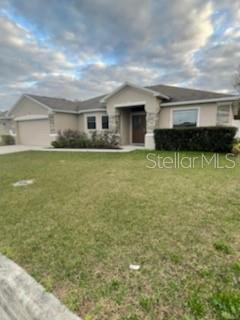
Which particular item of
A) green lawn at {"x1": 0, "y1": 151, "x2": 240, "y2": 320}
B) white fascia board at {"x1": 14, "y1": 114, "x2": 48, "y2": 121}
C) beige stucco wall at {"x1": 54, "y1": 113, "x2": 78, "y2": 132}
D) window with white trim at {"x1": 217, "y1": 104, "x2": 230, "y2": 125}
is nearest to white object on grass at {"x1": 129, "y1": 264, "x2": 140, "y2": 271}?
green lawn at {"x1": 0, "y1": 151, "x2": 240, "y2": 320}

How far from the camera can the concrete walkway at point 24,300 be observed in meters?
1.72

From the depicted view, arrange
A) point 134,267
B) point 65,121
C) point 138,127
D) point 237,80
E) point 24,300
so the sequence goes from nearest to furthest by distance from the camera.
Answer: point 24,300 → point 134,267 → point 138,127 → point 65,121 → point 237,80

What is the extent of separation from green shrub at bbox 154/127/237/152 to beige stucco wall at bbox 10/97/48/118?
10.7m

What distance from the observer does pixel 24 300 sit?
75.0 inches

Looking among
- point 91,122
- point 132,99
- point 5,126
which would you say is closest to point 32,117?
point 91,122

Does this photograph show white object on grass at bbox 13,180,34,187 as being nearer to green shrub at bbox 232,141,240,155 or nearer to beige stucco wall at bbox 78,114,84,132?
green shrub at bbox 232,141,240,155

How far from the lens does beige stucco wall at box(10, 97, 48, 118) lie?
1756 centimetres

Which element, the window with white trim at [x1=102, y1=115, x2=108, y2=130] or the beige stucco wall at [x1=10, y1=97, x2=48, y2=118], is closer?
the window with white trim at [x1=102, y1=115, x2=108, y2=130]

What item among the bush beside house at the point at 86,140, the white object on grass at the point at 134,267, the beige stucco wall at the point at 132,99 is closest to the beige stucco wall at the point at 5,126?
the bush beside house at the point at 86,140

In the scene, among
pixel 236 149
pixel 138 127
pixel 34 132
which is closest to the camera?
pixel 236 149

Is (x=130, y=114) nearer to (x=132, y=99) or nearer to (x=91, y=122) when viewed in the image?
(x=132, y=99)

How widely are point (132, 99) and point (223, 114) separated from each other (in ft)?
20.4

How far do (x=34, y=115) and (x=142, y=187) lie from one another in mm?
15929

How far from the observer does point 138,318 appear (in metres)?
1.67
